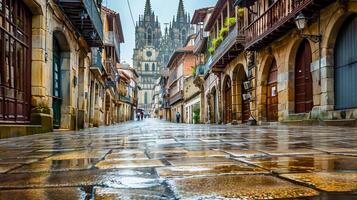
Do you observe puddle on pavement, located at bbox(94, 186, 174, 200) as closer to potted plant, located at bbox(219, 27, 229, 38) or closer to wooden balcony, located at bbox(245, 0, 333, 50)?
wooden balcony, located at bbox(245, 0, 333, 50)

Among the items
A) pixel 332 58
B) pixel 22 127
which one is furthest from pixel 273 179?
pixel 332 58

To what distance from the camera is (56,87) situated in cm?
1312

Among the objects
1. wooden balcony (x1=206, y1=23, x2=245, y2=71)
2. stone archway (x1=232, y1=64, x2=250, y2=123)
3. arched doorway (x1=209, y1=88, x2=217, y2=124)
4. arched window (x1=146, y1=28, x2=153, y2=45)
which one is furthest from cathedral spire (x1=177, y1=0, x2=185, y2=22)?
stone archway (x1=232, y1=64, x2=250, y2=123)

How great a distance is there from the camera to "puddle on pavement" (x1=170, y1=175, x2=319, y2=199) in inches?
61.5

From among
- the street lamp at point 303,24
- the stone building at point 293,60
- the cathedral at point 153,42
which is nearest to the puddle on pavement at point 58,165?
the stone building at point 293,60

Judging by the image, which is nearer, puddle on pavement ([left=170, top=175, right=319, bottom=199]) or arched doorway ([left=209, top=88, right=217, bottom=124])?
puddle on pavement ([left=170, top=175, right=319, bottom=199])

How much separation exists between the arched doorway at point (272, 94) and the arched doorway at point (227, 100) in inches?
256

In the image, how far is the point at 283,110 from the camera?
14352 millimetres

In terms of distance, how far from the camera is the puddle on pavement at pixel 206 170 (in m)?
2.21

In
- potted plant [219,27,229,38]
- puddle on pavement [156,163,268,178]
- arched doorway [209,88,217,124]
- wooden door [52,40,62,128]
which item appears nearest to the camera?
puddle on pavement [156,163,268,178]

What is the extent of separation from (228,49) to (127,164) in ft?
56.1

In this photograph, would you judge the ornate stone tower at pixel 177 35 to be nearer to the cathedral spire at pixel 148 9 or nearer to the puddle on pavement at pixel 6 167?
the cathedral spire at pixel 148 9

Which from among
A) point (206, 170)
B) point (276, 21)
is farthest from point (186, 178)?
point (276, 21)

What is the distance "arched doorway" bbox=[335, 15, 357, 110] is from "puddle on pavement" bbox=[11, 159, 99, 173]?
29.8 feet
